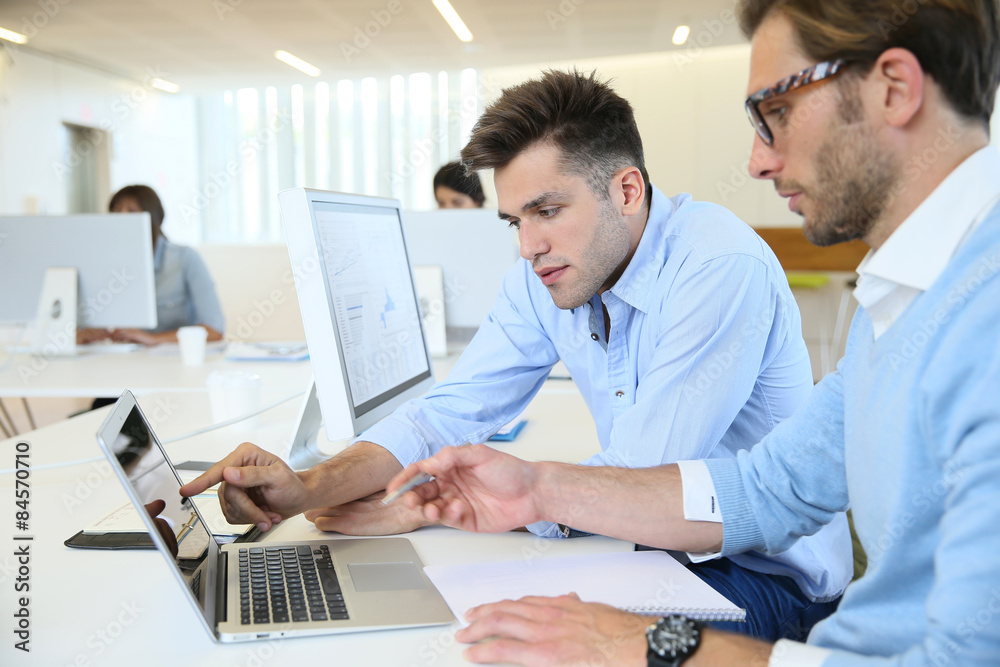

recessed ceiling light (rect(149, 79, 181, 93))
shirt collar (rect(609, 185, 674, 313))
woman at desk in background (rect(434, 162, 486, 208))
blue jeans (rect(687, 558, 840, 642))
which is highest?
recessed ceiling light (rect(149, 79, 181, 93))

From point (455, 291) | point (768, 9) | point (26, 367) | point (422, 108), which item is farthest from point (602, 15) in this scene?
point (768, 9)

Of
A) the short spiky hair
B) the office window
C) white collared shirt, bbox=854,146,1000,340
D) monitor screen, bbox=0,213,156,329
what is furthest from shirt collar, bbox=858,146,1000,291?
the office window

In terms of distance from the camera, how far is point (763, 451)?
972 millimetres

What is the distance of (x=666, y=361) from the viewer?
1.19 m

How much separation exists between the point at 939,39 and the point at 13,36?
23.5ft

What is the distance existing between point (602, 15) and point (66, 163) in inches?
187

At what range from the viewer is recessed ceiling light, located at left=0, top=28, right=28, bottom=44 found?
5.99 meters

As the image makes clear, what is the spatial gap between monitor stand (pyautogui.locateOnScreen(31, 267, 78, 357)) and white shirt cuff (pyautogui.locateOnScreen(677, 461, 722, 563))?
239 cm

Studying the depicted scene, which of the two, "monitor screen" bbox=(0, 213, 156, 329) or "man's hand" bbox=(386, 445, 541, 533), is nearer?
"man's hand" bbox=(386, 445, 541, 533)

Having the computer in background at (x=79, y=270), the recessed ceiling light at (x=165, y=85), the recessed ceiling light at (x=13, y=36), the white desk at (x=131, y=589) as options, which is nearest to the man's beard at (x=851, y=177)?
the white desk at (x=131, y=589)

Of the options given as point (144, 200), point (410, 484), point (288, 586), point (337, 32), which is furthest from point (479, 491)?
point (337, 32)

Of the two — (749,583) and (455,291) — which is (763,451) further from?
(455,291)

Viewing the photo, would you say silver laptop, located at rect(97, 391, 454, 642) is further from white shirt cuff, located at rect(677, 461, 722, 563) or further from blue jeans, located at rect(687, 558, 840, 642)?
blue jeans, located at rect(687, 558, 840, 642)

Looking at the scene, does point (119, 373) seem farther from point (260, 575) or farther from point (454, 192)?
point (454, 192)
